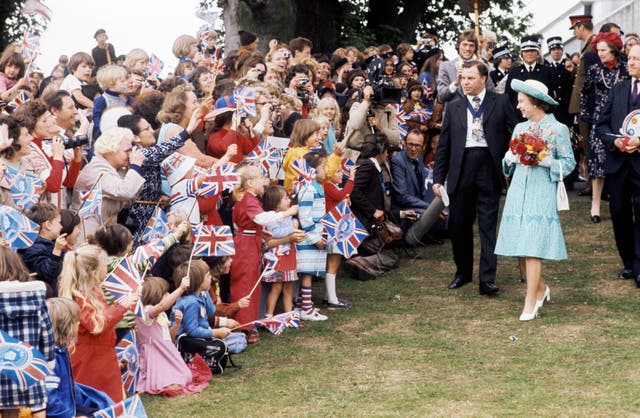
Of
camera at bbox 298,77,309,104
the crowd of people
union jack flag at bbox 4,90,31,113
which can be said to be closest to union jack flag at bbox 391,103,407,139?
the crowd of people

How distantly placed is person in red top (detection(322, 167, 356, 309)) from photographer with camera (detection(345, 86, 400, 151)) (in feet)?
5.50

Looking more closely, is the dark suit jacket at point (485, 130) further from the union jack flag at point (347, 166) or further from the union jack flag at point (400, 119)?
the union jack flag at point (400, 119)

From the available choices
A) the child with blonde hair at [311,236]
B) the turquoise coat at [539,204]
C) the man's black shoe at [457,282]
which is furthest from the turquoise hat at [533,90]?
the man's black shoe at [457,282]

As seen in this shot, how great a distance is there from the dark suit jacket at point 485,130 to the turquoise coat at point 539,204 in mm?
993

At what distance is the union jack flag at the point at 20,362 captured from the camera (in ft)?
16.1

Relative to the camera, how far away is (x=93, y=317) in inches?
252

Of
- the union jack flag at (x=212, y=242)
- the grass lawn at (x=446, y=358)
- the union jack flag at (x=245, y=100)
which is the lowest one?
the grass lawn at (x=446, y=358)

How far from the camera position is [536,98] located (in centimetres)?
955

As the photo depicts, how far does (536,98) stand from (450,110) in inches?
56.9

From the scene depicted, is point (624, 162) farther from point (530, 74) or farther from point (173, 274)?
Result: point (173, 274)

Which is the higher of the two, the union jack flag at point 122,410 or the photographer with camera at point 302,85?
the photographer with camera at point 302,85

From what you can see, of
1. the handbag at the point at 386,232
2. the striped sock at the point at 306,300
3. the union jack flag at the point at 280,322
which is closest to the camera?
the union jack flag at the point at 280,322

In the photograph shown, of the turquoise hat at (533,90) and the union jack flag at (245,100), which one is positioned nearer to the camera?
the turquoise hat at (533,90)

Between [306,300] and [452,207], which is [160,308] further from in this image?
[452,207]
